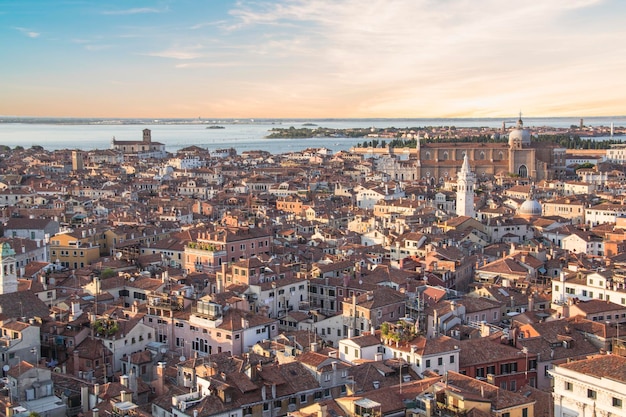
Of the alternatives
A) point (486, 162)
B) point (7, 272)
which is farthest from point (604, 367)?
point (486, 162)

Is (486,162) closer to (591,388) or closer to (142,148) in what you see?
(142,148)

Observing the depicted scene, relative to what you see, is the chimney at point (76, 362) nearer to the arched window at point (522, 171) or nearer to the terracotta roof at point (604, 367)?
the terracotta roof at point (604, 367)

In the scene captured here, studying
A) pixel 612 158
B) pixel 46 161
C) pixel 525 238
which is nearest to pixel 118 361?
pixel 525 238

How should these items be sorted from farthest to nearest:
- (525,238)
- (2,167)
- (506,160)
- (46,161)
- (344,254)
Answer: (46,161), (2,167), (506,160), (525,238), (344,254)

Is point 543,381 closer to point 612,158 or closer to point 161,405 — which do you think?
point 161,405

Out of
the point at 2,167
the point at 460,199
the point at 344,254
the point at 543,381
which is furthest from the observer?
the point at 2,167

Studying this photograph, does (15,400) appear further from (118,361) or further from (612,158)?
(612,158)

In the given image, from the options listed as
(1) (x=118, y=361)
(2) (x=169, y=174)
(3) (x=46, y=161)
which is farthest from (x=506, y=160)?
(1) (x=118, y=361)

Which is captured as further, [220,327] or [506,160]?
[506,160]

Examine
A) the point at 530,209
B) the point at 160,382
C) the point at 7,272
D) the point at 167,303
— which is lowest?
the point at 530,209
